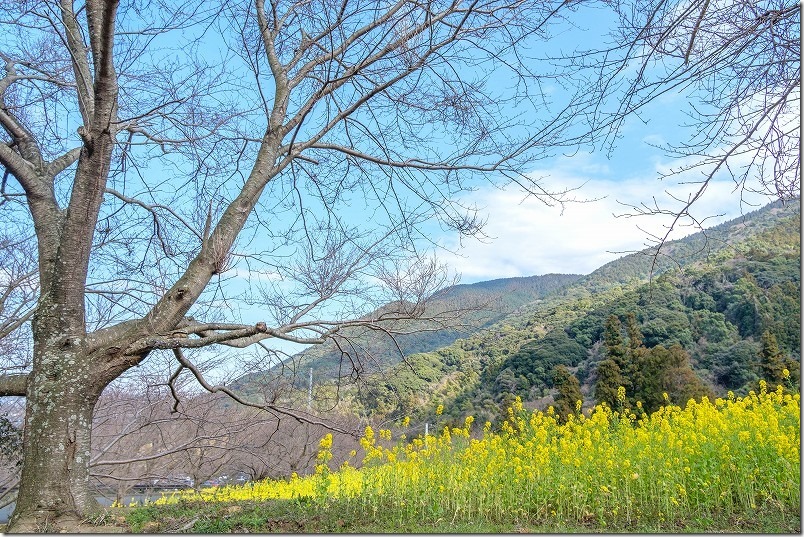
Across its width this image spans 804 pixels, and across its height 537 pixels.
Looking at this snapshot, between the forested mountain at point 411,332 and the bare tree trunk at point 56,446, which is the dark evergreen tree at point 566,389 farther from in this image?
the bare tree trunk at point 56,446

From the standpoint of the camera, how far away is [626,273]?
1266 inches

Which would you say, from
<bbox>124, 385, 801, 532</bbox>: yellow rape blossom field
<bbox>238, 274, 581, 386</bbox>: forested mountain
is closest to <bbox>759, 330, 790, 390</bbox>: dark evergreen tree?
<bbox>124, 385, 801, 532</bbox>: yellow rape blossom field

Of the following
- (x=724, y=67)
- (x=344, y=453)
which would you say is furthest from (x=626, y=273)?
(x=724, y=67)

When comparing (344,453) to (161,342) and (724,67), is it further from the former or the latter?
(724,67)

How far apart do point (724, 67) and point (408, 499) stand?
4142 millimetres

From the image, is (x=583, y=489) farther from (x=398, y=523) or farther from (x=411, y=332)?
(x=411, y=332)

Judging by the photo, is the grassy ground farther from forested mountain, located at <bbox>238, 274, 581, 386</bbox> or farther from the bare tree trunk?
forested mountain, located at <bbox>238, 274, 581, 386</bbox>

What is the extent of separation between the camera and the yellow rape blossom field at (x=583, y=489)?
4543 millimetres

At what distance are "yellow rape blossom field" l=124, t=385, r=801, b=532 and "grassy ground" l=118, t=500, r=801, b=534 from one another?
0.6 inches

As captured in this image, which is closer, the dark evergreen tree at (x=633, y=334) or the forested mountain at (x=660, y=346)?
the forested mountain at (x=660, y=346)

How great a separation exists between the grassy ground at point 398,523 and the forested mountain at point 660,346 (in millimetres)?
8913

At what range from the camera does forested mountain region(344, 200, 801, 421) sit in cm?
1686

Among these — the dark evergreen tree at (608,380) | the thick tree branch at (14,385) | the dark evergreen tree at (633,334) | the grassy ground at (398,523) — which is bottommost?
the grassy ground at (398,523)

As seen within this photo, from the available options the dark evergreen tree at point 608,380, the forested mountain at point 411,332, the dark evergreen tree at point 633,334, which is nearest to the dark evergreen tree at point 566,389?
the dark evergreen tree at point 608,380
